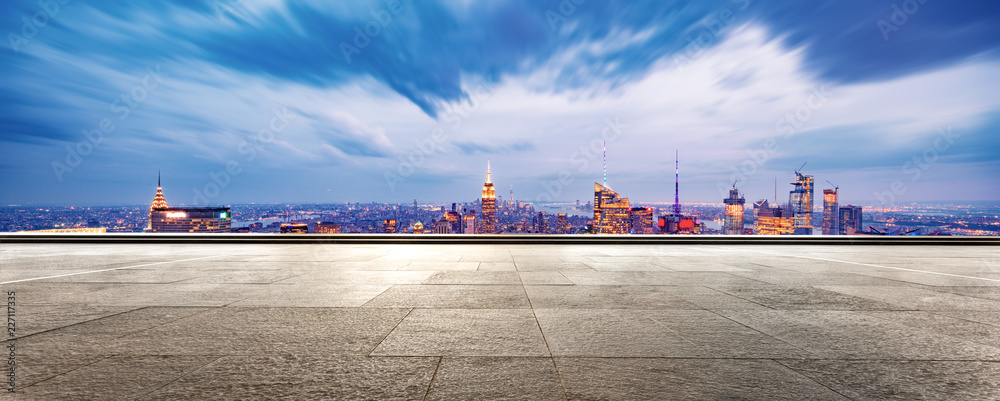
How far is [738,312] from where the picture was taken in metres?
5.45

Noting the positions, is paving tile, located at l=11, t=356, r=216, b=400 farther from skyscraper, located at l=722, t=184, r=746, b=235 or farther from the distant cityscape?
skyscraper, located at l=722, t=184, r=746, b=235

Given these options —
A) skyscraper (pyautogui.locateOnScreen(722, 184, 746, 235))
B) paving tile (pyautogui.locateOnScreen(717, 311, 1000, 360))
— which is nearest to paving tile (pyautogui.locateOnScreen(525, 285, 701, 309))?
paving tile (pyautogui.locateOnScreen(717, 311, 1000, 360))

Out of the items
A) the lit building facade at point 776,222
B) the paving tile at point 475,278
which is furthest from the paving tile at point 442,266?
the lit building facade at point 776,222

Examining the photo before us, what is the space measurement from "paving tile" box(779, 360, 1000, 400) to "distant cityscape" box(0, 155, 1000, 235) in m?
16.7

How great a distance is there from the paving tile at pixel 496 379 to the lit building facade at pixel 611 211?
56.3 meters

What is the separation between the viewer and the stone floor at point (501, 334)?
3037 millimetres

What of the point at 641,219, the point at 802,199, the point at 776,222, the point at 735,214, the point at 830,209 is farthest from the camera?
the point at 735,214

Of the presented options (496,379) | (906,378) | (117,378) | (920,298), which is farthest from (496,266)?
(920,298)

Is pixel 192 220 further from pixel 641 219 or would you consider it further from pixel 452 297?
pixel 641 219

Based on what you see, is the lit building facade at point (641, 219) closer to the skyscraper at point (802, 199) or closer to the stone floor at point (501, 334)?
the skyscraper at point (802, 199)

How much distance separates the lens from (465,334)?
14.3 ft

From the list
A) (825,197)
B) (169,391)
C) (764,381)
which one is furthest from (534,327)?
(825,197)

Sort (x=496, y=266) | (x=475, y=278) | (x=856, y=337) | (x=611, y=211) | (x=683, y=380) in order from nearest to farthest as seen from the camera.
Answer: (x=683, y=380), (x=856, y=337), (x=475, y=278), (x=496, y=266), (x=611, y=211)

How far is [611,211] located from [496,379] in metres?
73.2
